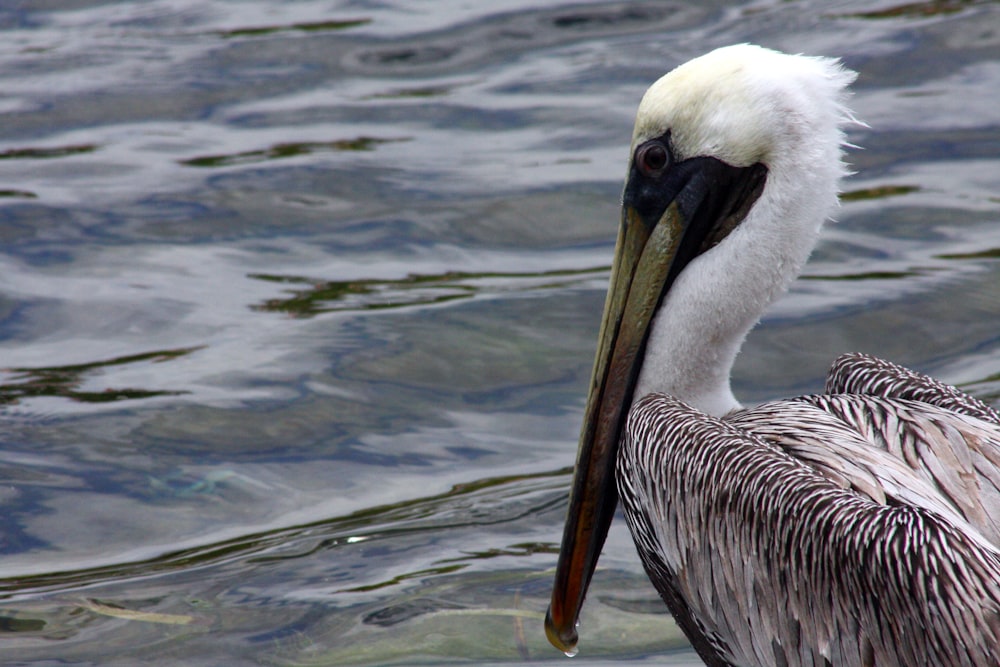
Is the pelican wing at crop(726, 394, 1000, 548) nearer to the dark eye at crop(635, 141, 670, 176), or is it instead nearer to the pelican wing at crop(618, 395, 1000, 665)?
the pelican wing at crop(618, 395, 1000, 665)

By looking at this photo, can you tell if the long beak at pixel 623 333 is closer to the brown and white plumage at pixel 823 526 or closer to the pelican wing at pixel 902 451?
the brown and white plumage at pixel 823 526

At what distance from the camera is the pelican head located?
385cm

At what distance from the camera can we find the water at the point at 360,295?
4750 mm

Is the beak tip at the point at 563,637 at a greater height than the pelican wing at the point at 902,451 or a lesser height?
lesser

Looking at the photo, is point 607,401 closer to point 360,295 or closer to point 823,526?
point 823,526

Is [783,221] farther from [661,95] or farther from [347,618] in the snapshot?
[347,618]

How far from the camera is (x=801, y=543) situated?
3336 mm

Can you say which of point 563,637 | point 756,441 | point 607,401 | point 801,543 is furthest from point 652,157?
point 563,637

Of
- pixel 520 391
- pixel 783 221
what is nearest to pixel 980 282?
pixel 520 391

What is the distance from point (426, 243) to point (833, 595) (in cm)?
462

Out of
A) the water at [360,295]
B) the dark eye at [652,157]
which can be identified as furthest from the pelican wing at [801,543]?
the water at [360,295]

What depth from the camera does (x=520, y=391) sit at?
621cm

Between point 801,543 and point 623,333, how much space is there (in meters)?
0.96

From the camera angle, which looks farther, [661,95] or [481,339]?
[481,339]
